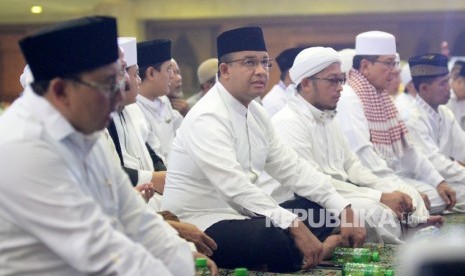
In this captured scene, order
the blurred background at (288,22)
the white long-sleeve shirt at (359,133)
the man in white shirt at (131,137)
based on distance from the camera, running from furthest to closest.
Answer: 1. the blurred background at (288,22)
2. the white long-sleeve shirt at (359,133)
3. the man in white shirt at (131,137)

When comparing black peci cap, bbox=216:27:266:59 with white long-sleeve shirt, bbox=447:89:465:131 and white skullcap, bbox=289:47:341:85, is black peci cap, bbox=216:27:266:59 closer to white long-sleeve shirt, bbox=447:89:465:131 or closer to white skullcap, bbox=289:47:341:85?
white skullcap, bbox=289:47:341:85

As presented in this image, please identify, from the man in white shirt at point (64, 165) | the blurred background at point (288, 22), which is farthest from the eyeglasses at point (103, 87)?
the blurred background at point (288, 22)

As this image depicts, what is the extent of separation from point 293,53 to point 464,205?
1.76m

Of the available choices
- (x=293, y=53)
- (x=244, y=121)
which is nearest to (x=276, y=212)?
(x=244, y=121)

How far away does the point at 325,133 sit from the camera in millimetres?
4887

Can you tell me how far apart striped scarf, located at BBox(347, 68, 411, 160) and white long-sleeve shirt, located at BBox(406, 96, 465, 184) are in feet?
1.93

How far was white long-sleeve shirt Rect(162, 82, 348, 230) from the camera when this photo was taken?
3.61 metres

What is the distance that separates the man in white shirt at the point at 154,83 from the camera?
477 centimetres

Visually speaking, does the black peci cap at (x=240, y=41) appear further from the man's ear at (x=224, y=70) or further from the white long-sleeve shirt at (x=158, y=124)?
the white long-sleeve shirt at (x=158, y=124)

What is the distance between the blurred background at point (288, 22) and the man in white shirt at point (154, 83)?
14.9 ft

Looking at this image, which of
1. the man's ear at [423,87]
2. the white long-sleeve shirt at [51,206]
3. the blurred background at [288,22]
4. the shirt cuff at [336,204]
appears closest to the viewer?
the white long-sleeve shirt at [51,206]

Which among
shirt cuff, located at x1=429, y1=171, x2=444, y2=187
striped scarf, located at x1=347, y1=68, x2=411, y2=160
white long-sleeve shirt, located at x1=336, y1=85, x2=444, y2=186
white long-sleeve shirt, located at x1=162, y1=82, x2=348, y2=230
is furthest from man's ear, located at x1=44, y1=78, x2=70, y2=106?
shirt cuff, located at x1=429, y1=171, x2=444, y2=187

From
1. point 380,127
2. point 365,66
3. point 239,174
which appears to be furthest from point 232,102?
point 365,66

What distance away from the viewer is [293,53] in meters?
6.85
